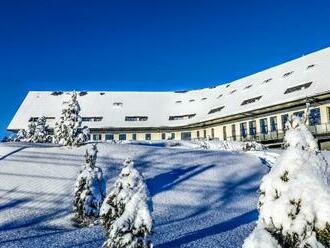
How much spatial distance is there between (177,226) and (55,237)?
4899mm

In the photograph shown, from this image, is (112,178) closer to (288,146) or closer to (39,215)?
(39,215)

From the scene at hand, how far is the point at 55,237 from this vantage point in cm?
1641

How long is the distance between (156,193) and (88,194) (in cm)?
503

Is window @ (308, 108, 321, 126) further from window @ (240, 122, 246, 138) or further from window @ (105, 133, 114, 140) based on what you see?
window @ (105, 133, 114, 140)

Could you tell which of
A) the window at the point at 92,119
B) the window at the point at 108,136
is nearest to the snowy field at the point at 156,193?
the window at the point at 108,136

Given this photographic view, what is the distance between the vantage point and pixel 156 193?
23.7 m

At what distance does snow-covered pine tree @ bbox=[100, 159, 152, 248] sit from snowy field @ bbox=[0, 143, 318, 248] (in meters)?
3.65

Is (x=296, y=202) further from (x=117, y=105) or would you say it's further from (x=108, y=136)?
(x=117, y=105)

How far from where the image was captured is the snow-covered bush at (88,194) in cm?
1947

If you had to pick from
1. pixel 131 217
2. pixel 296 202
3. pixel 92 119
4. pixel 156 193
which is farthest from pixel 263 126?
pixel 296 202

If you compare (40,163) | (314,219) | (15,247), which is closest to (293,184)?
(314,219)

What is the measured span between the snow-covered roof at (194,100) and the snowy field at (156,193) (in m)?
15.1

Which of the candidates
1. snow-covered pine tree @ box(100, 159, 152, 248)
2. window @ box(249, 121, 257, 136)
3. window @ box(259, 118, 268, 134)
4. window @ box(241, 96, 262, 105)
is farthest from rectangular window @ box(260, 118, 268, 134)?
snow-covered pine tree @ box(100, 159, 152, 248)

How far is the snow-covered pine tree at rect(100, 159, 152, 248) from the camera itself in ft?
36.8
